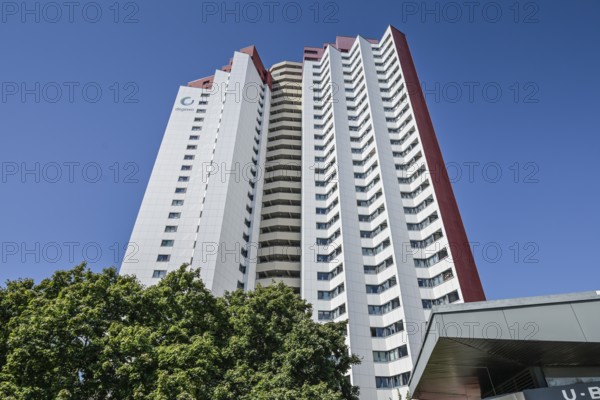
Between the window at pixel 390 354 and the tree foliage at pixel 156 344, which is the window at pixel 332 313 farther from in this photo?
the tree foliage at pixel 156 344

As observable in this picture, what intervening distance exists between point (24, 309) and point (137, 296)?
427cm

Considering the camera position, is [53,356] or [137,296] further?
[137,296]

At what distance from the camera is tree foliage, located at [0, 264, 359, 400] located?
13914 mm

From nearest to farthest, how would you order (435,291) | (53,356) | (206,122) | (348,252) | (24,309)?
(53,356), (24,309), (435,291), (348,252), (206,122)

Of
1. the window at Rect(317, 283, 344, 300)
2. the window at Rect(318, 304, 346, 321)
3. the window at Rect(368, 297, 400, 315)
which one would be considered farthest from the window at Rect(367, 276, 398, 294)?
the window at Rect(318, 304, 346, 321)

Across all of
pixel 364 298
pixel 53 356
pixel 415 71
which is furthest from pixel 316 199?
pixel 53 356

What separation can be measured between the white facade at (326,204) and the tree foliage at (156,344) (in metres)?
17.8

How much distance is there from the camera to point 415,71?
62562 millimetres

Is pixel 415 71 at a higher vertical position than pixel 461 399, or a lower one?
higher

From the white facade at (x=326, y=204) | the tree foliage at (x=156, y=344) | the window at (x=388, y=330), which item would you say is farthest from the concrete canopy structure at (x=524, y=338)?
the window at (x=388, y=330)

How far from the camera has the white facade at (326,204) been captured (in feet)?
129

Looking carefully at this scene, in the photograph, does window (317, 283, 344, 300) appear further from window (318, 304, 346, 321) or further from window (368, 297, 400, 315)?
window (368, 297, 400, 315)

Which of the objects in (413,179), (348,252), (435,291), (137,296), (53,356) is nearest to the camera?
(53,356)

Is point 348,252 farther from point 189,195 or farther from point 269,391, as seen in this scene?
point 269,391
